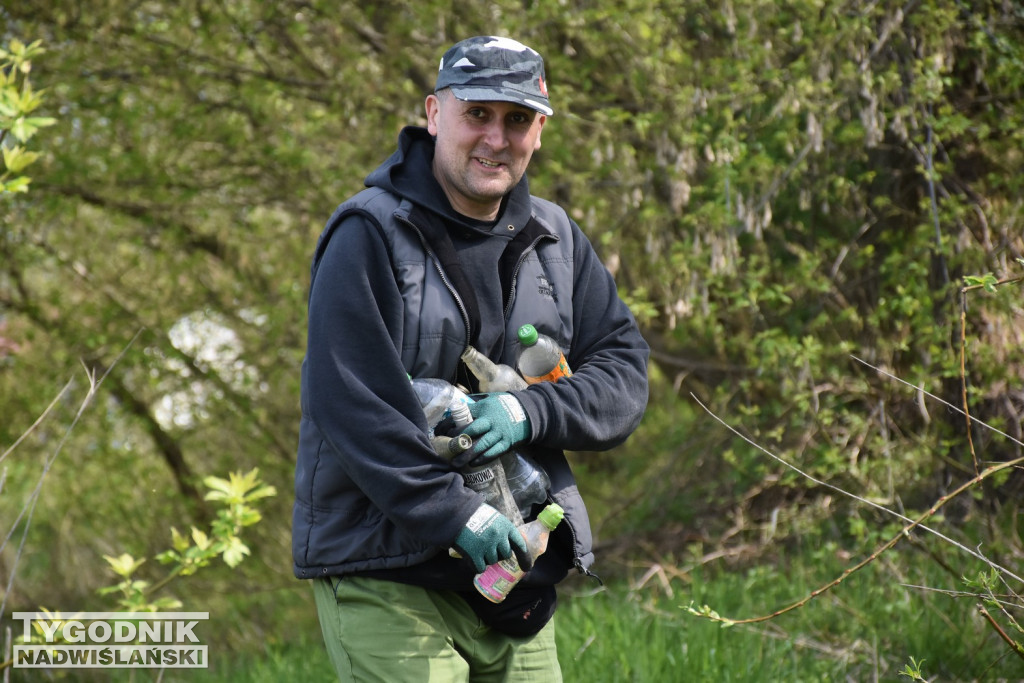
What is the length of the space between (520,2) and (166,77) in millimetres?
2616

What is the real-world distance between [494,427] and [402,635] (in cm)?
53

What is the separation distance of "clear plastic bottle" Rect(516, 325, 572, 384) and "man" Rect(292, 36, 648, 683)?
0.03 meters

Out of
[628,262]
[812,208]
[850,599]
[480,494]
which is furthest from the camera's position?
[628,262]

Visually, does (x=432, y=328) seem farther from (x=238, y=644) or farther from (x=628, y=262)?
(x=238, y=644)

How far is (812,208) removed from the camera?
5.88 metres

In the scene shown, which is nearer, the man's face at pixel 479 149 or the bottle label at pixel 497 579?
the bottle label at pixel 497 579

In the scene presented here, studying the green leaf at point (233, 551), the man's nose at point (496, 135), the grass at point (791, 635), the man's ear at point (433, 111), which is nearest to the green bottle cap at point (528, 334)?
the man's nose at point (496, 135)

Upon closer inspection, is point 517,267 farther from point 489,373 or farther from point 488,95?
point 488,95

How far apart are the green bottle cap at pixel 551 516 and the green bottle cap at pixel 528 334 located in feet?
1.34

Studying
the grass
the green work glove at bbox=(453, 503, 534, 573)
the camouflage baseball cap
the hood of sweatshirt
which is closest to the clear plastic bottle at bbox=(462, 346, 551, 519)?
the green work glove at bbox=(453, 503, 534, 573)

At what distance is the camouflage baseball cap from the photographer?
269 cm

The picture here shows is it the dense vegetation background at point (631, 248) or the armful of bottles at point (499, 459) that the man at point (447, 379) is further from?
the dense vegetation background at point (631, 248)

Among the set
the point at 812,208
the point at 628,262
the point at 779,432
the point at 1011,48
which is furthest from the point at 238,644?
the point at 1011,48

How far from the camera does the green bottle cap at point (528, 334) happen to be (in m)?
2.70
